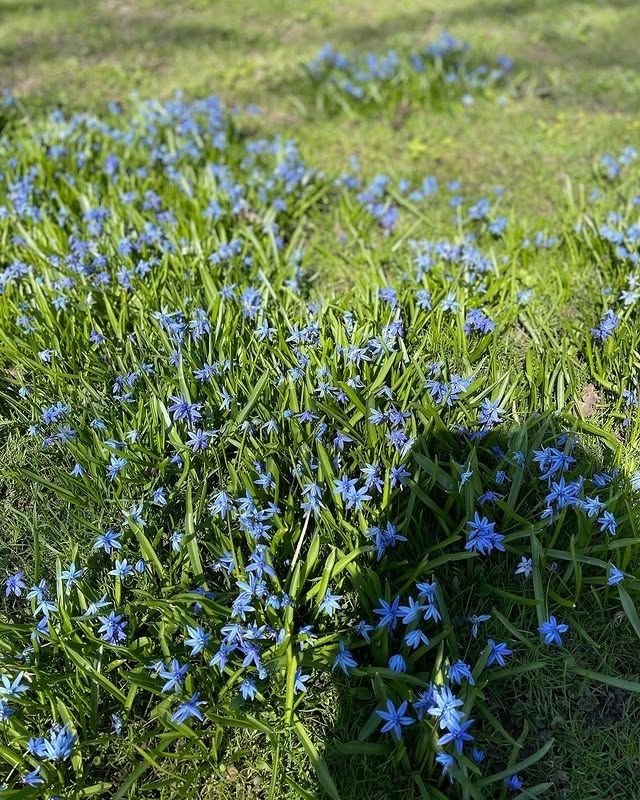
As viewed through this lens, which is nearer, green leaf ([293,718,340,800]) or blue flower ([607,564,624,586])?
green leaf ([293,718,340,800])

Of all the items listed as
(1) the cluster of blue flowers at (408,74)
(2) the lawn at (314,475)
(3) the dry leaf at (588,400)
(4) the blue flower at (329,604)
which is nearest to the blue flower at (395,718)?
(2) the lawn at (314,475)

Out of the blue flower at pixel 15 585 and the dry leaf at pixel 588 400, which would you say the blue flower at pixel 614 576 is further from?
the blue flower at pixel 15 585

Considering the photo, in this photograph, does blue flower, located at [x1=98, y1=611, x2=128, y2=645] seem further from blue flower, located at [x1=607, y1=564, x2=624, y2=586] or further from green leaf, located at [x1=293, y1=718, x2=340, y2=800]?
blue flower, located at [x1=607, y1=564, x2=624, y2=586]

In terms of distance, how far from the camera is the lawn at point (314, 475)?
1985mm

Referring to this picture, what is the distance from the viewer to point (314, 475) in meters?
2.40

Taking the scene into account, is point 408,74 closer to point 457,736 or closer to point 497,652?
point 497,652

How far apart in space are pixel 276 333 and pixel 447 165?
93.2 inches

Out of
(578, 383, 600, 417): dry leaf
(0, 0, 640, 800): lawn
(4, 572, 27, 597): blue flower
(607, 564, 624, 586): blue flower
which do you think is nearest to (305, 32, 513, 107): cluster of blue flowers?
(0, 0, 640, 800): lawn

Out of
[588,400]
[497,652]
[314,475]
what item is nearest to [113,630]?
[314,475]

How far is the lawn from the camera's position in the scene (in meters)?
1.99

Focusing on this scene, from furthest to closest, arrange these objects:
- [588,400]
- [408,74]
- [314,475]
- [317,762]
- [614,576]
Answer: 1. [408,74]
2. [588,400]
3. [314,475]
4. [614,576]
5. [317,762]

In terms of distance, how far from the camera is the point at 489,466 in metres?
2.59

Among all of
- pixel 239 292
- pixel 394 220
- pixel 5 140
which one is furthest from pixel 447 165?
pixel 5 140

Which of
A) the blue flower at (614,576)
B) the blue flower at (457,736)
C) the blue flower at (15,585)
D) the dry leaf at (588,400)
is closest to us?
the blue flower at (457,736)
